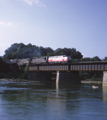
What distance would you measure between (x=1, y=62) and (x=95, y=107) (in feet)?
320

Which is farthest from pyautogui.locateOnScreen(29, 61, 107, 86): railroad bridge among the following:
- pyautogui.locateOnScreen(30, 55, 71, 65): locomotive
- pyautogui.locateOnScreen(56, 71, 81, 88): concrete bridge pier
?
pyautogui.locateOnScreen(30, 55, 71, 65): locomotive

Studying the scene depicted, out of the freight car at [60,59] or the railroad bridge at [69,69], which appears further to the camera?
the freight car at [60,59]

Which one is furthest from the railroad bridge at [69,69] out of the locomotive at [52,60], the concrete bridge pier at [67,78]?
the locomotive at [52,60]

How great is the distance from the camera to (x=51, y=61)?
102m

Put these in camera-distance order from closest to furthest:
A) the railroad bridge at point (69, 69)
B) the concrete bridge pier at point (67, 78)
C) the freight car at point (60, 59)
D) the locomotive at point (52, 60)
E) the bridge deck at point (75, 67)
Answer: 1. the bridge deck at point (75, 67)
2. the railroad bridge at point (69, 69)
3. the concrete bridge pier at point (67, 78)
4. the freight car at point (60, 59)
5. the locomotive at point (52, 60)

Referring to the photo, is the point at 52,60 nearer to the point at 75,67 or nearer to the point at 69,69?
the point at 69,69

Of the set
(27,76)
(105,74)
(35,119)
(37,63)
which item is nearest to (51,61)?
(37,63)

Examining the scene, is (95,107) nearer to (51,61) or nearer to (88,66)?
(88,66)

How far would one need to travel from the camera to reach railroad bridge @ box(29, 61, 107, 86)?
262 feet

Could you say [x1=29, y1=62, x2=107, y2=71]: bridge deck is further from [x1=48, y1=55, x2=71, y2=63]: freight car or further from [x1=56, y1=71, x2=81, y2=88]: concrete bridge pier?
[x1=48, y1=55, x2=71, y2=63]: freight car

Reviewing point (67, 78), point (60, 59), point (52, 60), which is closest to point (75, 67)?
point (67, 78)

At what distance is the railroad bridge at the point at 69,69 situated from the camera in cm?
7975

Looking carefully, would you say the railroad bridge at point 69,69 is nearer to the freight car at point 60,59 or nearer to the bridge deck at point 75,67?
the bridge deck at point 75,67

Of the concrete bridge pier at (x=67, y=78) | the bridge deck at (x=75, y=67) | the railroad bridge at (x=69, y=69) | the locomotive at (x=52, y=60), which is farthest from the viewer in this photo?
the locomotive at (x=52, y=60)
